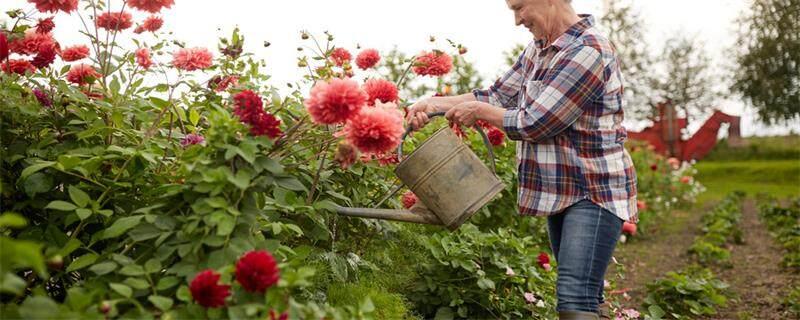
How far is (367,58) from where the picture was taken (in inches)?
113

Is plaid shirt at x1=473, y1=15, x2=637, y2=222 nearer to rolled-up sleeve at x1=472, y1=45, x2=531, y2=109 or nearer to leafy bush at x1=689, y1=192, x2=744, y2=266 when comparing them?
rolled-up sleeve at x1=472, y1=45, x2=531, y2=109

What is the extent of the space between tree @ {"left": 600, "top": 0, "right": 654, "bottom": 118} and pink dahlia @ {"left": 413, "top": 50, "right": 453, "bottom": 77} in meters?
19.2

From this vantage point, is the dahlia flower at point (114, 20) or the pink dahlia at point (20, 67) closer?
the pink dahlia at point (20, 67)

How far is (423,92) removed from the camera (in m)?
7.34

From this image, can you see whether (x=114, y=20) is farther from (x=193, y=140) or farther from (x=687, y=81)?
(x=687, y=81)

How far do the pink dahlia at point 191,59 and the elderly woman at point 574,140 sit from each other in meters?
0.83

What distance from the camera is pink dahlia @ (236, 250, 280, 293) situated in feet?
5.32

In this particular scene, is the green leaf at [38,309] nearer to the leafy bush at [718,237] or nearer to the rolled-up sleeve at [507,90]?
the rolled-up sleeve at [507,90]

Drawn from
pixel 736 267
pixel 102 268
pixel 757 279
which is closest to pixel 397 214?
pixel 102 268

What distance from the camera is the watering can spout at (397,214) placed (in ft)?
7.52

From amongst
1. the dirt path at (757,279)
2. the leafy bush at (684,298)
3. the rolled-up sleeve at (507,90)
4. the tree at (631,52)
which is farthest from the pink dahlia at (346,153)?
the tree at (631,52)

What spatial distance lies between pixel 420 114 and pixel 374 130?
24.2 inches

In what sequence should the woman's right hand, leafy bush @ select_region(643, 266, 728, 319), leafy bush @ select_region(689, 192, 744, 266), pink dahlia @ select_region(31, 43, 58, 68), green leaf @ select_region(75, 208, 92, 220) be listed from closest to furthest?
green leaf @ select_region(75, 208, 92, 220) → the woman's right hand → pink dahlia @ select_region(31, 43, 58, 68) → leafy bush @ select_region(643, 266, 728, 319) → leafy bush @ select_region(689, 192, 744, 266)

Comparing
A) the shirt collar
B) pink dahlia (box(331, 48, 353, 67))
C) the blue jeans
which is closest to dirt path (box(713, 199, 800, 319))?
the blue jeans
